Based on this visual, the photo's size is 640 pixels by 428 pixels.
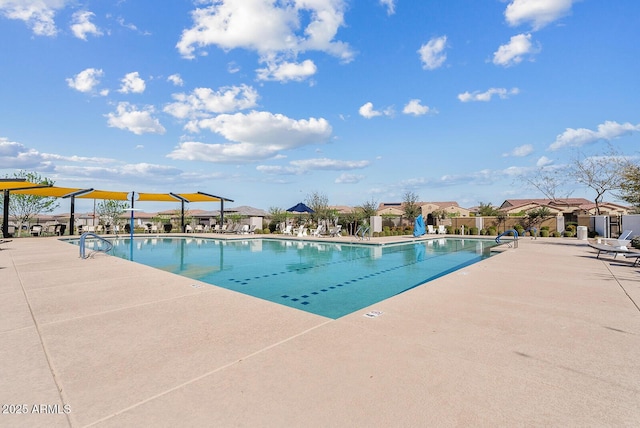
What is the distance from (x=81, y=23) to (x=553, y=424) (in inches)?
526

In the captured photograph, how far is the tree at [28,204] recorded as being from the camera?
20355mm

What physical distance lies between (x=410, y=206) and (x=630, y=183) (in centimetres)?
1248

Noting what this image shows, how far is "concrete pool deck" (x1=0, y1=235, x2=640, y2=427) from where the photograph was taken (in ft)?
5.37

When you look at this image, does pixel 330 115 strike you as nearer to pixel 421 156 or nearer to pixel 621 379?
pixel 421 156

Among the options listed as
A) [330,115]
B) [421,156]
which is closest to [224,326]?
[330,115]

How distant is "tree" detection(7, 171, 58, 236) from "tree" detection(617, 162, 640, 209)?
31.3 metres

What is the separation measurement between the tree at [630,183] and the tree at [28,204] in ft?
103

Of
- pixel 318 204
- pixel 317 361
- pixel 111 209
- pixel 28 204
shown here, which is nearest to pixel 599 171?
Answer: pixel 318 204

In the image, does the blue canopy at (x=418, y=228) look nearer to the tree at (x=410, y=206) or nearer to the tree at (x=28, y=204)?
the tree at (x=410, y=206)

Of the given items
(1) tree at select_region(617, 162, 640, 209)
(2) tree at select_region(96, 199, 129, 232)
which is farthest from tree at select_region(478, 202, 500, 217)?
(2) tree at select_region(96, 199, 129, 232)

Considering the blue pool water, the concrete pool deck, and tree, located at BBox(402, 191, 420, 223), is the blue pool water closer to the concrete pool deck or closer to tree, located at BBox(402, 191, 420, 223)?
the concrete pool deck

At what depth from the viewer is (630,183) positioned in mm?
13773

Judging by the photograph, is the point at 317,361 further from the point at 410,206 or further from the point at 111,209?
the point at 111,209

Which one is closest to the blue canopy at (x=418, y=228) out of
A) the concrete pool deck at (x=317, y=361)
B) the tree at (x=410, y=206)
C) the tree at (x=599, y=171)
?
the tree at (x=410, y=206)
